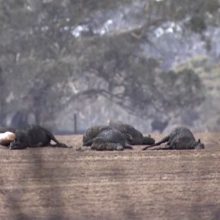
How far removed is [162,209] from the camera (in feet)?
3.25

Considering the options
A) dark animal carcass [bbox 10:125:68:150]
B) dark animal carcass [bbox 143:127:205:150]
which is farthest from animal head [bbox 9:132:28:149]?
dark animal carcass [bbox 143:127:205:150]

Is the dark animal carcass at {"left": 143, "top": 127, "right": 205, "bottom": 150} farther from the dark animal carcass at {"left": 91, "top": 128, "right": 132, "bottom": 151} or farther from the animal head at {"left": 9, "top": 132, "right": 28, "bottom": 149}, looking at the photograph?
the animal head at {"left": 9, "top": 132, "right": 28, "bottom": 149}

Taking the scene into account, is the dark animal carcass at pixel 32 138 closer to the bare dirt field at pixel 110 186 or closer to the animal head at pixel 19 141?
the animal head at pixel 19 141

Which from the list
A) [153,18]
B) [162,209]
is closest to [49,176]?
[162,209]

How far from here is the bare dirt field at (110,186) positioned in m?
0.98

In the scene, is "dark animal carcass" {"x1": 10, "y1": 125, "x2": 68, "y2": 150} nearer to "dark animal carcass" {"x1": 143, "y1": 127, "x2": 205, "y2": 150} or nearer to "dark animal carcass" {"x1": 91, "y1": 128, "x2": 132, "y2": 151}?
"dark animal carcass" {"x1": 91, "y1": 128, "x2": 132, "y2": 151}

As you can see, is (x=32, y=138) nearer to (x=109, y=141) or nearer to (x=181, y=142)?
(x=109, y=141)

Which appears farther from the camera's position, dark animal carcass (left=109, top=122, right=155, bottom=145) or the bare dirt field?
dark animal carcass (left=109, top=122, right=155, bottom=145)

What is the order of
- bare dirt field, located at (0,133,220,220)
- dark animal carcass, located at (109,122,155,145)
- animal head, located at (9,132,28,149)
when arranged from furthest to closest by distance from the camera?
dark animal carcass, located at (109,122,155,145) → animal head, located at (9,132,28,149) → bare dirt field, located at (0,133,220,220)

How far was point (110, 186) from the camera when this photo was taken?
38.6 inches

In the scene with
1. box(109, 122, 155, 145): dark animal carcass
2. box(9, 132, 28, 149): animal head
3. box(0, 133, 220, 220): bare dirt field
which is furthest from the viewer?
box(109, 122, 155, 145): dark animal carcass

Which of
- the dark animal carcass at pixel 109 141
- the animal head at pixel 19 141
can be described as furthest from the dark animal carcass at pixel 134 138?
the animal head at pixel 19 141

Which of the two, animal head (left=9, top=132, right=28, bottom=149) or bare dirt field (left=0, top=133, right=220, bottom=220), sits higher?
animal head (left=9, top=132, right=28, bottom=149)

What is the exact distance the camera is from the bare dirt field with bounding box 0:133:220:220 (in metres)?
0.98
